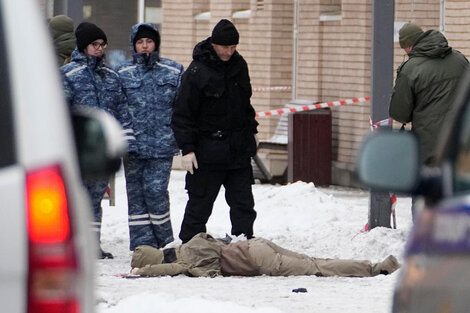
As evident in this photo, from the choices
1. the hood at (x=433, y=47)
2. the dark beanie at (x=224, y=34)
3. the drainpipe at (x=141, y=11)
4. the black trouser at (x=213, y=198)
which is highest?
the dark beanie at (x=224, y=34)

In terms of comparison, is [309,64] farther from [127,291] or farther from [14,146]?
[14,146]

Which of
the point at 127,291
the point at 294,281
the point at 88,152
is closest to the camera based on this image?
the point at 88,152

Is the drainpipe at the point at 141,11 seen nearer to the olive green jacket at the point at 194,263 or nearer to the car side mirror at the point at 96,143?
the olive green jacket at the point at 194,263

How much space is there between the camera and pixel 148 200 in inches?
471

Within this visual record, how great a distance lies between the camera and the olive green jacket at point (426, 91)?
1122 centimetres

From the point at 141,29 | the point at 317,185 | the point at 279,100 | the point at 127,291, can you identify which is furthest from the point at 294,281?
the point at 279,100

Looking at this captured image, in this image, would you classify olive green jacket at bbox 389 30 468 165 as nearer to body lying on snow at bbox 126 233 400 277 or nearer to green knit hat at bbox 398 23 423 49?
green knit hat at bbox 398 23 423 49

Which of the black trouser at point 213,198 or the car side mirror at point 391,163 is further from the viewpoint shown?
the black trouser at point 213,198

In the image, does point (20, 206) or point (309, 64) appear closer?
point (20, 206)

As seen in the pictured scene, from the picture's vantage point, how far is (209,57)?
1137cm

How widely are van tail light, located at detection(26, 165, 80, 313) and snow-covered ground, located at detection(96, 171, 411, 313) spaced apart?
4.60 meters

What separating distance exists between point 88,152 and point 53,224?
52 centimetres

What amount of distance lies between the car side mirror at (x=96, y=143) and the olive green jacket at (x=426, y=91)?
7.05 meters

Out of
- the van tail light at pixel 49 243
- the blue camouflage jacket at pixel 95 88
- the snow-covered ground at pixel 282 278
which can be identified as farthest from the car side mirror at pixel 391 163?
the blue camouflage jacket at pixel 95 88
